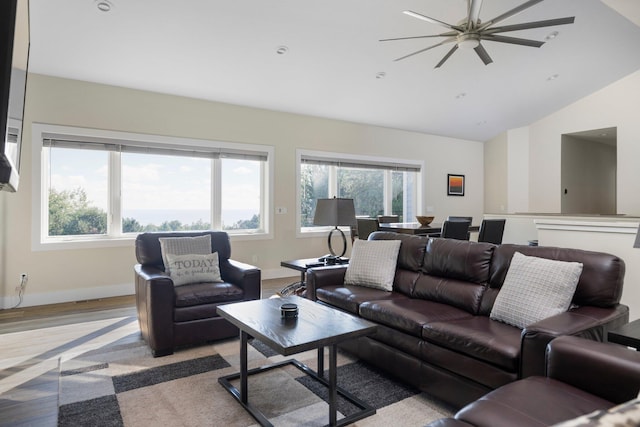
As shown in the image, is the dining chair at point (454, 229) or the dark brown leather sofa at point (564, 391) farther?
the dining chair at point (454, 229)

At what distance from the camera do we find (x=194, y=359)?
3.02m

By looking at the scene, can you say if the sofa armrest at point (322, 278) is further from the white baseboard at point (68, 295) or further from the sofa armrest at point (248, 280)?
the white baseboard at point (68, 295)

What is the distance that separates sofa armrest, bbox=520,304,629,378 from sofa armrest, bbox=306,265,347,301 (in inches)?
75.9

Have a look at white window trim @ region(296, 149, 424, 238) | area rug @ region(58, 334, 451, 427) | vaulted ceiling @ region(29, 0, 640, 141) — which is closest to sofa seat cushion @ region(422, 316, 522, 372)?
area rug @ region(58, 334, 451, 427)

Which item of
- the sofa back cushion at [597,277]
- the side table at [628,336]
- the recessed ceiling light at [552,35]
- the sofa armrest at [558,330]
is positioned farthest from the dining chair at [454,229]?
the side table at [628,336]

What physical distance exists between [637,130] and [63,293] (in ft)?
29.6

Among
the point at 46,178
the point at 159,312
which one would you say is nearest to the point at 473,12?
the point at 159,312

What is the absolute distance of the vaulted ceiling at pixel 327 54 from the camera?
389cm

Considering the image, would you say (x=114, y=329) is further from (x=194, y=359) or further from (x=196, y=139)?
(x=196, y=139)

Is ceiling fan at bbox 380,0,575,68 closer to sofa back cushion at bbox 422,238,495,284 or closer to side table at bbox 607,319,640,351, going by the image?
sofa back cushion at bbox 422,238,495,284

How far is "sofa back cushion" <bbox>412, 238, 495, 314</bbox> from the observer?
9.34 feet

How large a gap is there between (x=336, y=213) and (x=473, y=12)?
2.30 m

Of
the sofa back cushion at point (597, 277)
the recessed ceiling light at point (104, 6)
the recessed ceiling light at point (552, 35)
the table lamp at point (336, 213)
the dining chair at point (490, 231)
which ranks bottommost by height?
the sofa back cushion at point (597, 277)

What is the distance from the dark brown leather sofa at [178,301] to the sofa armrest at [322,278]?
49cm
